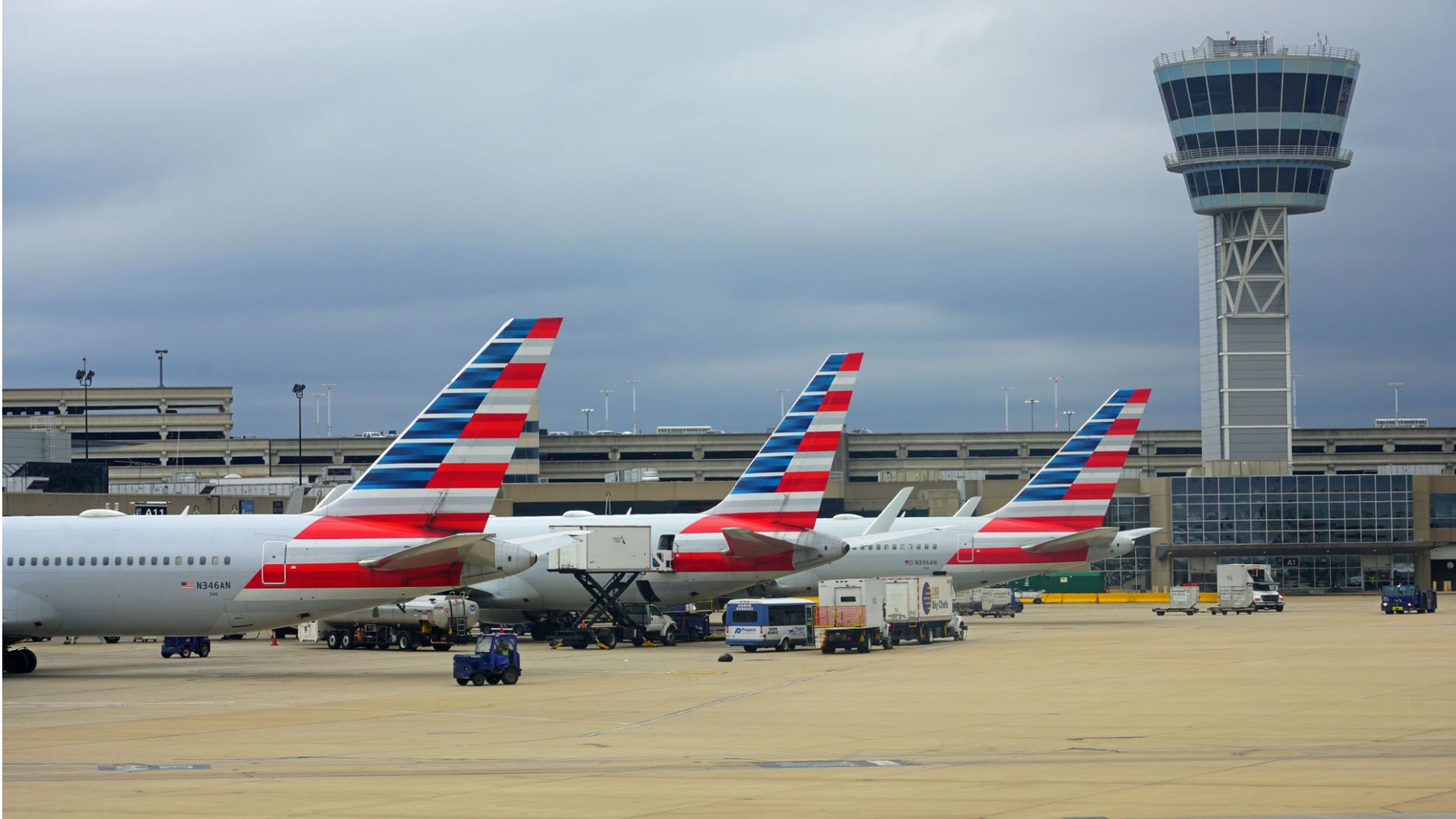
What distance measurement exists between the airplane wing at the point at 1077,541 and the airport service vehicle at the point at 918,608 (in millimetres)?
11295

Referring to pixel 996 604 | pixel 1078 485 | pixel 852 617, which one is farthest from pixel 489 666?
pixel 996 604

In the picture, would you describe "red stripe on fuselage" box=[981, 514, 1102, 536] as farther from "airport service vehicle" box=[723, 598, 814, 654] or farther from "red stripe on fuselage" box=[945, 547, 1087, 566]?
"airport service vehicle" box=[723, 598, 814, 654]

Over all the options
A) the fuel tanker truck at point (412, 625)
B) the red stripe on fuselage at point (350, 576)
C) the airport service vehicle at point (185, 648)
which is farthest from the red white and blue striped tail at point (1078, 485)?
the red stripe on fuselage at point (350, 576)

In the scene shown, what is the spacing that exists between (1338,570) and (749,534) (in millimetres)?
85283

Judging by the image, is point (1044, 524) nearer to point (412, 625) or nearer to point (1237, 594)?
point (1237, 594)

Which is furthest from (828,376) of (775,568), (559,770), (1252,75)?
(1252,75)

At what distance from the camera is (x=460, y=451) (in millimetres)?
44688

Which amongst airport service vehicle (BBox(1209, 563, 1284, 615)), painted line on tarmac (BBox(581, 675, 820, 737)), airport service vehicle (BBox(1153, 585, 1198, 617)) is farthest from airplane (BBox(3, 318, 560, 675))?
airport service vehicle (BBox(1209, 563, 1284, 615))

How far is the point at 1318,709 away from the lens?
105 ft

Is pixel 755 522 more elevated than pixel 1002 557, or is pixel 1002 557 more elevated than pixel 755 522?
pixel 755 522

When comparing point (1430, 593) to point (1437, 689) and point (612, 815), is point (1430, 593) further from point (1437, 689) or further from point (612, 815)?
point (612, 815)

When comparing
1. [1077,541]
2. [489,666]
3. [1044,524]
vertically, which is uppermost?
[1044,524]

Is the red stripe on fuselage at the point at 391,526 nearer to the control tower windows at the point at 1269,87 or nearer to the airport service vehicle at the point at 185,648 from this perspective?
the airport service vehicle at the point at 185,648

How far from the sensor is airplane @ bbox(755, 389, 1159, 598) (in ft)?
242
